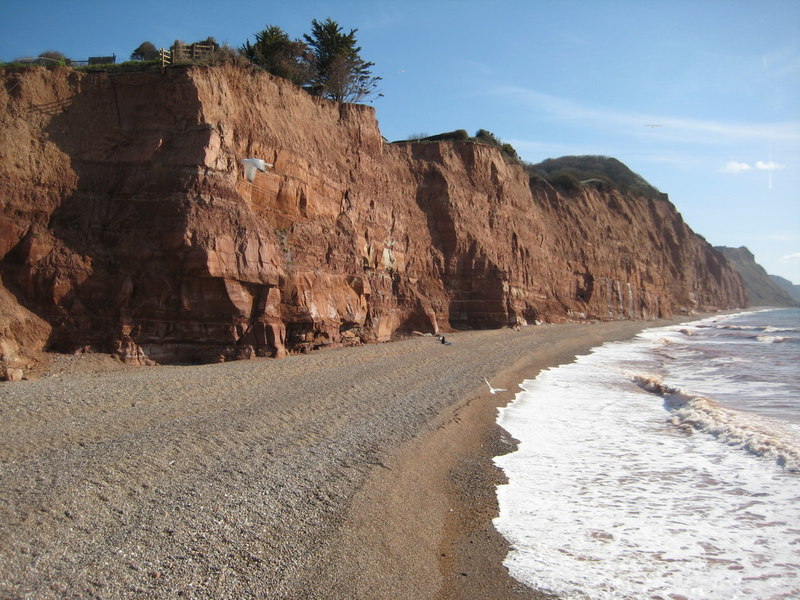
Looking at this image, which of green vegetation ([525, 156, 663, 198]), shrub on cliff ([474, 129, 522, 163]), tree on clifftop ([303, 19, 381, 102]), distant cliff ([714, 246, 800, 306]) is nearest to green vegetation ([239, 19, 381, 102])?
tree on clifftop ([303, 19, 381, 102])

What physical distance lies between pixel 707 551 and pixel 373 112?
21287 millimetres

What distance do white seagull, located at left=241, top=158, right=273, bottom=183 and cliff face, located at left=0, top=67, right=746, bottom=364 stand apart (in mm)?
280

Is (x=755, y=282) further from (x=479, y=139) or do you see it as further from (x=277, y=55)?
(x=277, y=55)

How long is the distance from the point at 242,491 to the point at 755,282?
588 feet

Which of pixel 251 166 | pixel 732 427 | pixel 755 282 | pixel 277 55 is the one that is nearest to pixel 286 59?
pixel 277 55

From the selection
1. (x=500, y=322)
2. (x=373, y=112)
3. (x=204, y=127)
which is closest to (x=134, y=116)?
(x=204, y=127)

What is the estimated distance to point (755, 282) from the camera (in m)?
153

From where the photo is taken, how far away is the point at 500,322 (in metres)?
28.3

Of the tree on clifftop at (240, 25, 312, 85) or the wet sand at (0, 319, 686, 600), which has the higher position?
the tree on clifftop at (240, 25, 312, 85)

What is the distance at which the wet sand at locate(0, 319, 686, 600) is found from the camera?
426cm

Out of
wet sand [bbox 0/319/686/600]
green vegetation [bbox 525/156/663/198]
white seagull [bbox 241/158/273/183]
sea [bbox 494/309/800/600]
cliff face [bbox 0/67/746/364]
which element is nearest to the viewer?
wet sand [bbox 0/319/686/600]

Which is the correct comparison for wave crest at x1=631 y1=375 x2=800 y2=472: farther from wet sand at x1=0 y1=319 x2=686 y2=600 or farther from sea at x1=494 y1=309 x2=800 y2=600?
wet sand at x1=0 y1=319 x2=686 y2=600

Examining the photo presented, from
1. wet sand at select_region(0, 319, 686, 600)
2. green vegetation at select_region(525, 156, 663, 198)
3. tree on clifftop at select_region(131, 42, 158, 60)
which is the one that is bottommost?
wet sand at select_region(0, 319, 686, 600)

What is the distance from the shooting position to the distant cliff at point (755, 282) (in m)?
143
